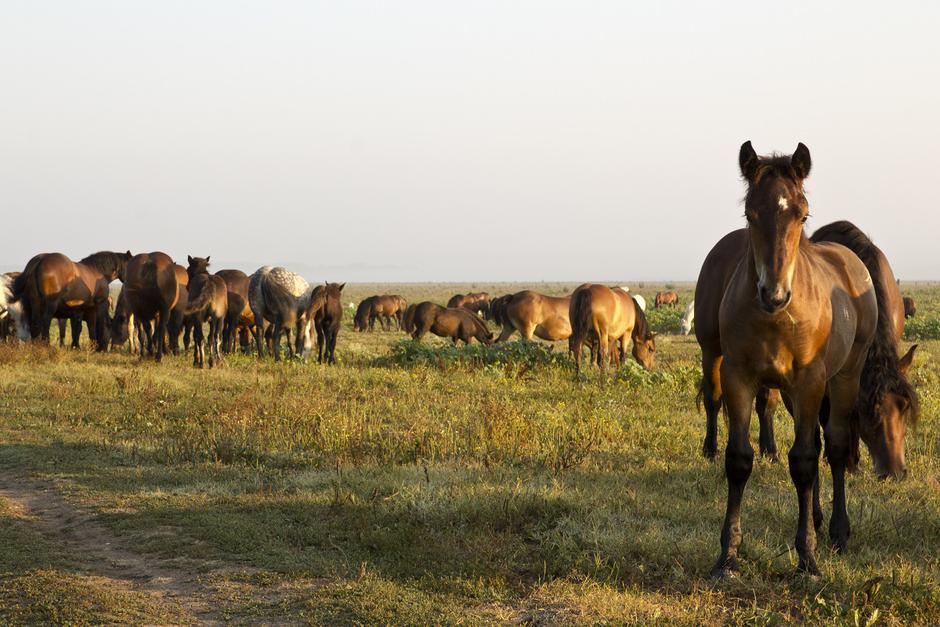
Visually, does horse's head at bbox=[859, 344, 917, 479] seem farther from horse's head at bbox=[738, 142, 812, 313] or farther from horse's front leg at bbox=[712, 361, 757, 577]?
horse's head at bbox=[738, 142, 812, 313]

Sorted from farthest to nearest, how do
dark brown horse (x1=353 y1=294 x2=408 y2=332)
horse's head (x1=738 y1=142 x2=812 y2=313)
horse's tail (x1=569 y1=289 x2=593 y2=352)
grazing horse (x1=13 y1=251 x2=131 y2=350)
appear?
dark brown horse (x1=353 y1=294 x2=408 y2=332), grazing horse (x1=13 y1=251 x2=131 y2=350), horse's tail (x1=569 y1=289 x2=593 y2=352), horse's head (x1=738 y1=142 x2=812 y2=313)

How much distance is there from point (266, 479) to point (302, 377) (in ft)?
24.9

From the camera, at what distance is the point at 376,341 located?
31.0 m

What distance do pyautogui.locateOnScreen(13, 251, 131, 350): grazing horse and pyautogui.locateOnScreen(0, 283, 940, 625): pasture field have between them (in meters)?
8.56

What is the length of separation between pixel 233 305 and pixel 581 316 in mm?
8781

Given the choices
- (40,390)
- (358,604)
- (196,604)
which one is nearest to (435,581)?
(358,604)

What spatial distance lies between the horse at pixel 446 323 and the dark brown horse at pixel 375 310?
11737 millimetres

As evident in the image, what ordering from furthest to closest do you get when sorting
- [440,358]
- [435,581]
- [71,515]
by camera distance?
[440,358] < [71,515] < [435,581]

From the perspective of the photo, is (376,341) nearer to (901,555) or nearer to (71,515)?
(71,515)

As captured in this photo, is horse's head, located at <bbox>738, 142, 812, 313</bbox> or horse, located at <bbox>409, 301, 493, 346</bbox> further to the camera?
horse, located at <bbox>409, 301, 493, 346</bbox>

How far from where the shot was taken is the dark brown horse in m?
38.1

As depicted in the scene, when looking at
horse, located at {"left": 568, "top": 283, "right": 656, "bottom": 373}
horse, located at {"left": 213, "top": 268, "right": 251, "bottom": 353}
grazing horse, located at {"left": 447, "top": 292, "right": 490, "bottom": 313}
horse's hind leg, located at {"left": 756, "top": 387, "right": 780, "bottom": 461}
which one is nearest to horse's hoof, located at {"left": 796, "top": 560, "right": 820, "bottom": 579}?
horse's hind leg, located at {"left": 756, "top": 387, "right": 780, "bottom": 461}

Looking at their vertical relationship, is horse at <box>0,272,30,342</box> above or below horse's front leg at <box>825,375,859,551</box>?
above

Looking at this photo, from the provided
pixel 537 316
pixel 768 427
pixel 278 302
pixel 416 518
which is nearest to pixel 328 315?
pixel 278 302
